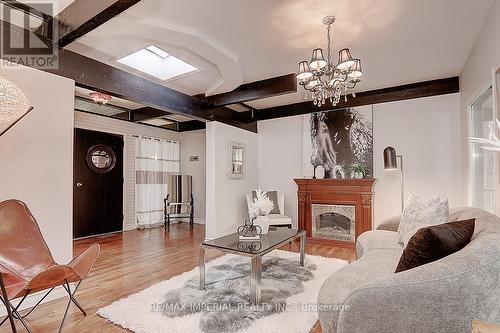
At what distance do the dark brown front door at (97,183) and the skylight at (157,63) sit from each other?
8.35ft

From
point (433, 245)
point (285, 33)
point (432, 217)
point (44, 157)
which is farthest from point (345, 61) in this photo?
point (44, 157)

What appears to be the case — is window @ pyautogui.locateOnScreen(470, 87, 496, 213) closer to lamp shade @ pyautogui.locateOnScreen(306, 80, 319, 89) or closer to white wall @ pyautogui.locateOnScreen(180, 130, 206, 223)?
lamp shade @ pyautogui.locateOnScreen(306, 80, 319, 89)

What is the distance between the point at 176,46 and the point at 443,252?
3.00 m

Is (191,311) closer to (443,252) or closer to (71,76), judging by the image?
(443,252)

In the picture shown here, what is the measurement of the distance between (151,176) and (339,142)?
14.2 ft

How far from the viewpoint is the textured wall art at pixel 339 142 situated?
4809mm

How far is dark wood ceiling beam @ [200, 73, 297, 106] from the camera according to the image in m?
3.88

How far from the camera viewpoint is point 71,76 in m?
2.86

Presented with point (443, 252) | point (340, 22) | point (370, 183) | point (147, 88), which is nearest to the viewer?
point (443, 252)

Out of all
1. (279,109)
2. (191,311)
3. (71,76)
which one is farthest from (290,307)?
(279,109)

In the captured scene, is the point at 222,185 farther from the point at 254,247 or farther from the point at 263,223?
the point at 254,247

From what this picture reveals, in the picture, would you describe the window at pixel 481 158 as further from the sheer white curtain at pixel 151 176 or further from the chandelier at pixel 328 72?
the sheer white curtain at pixel 151 176

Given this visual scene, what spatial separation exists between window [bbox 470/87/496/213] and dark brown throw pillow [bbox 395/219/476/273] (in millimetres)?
1883

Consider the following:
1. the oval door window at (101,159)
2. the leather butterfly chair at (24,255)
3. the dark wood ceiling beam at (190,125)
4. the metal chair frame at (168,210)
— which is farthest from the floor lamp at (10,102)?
the dark wood ceiling beam at (190,125)
